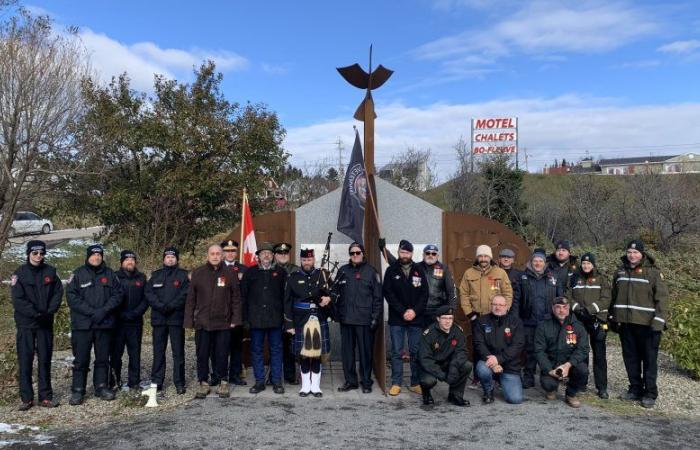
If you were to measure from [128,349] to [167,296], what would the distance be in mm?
757

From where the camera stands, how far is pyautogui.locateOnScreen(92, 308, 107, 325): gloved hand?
229 inches

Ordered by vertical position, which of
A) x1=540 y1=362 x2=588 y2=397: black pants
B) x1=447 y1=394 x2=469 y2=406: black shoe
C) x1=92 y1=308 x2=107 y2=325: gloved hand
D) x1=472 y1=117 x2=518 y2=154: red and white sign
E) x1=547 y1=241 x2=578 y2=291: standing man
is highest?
x1=472 y1=117 x2=518 y2=154: red and white sign

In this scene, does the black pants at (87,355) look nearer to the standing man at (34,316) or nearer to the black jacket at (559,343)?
the standing man at (34,316)

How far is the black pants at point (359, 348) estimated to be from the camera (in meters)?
6.40

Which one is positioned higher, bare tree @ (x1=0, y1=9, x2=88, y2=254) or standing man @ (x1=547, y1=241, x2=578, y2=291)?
bare tree @ (x1=0, y1=9, x2=88, y2=254)

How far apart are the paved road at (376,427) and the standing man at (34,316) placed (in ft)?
3.04

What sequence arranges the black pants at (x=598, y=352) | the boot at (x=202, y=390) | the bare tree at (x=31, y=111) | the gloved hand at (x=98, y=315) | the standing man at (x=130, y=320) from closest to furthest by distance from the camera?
the gloved hand at (x=98, y=315), the boot at (x=202, y=390), the standing man at (x=130, y=320), the black pants at (x=598, y=352), the bare tree at (x=31, y=111)

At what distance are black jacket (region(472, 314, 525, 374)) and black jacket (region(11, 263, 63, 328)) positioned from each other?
169 inches

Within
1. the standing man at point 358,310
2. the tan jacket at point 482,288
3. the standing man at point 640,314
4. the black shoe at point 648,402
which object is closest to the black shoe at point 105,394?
the standing man at point 358,310

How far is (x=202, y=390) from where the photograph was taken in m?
6.07

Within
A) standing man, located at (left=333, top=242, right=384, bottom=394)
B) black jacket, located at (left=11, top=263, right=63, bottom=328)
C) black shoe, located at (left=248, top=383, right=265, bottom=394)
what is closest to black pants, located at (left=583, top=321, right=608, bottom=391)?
standing man, located at (left=333, top=242, right=384, bottom=394)

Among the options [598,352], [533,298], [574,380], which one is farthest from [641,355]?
[533,298]

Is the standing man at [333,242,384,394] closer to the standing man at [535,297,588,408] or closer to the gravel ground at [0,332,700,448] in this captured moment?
the gravel ground at [0,332,700,448]

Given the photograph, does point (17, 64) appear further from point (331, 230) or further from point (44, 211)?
point (331, 230)
